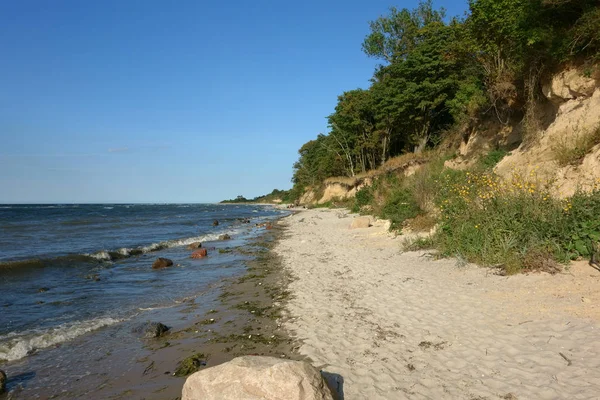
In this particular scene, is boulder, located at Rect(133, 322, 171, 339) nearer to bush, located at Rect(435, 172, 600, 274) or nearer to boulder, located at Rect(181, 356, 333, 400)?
boulder, located at Rect(181, 356, 333, 400)

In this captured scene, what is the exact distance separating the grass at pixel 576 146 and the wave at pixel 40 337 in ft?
39.7

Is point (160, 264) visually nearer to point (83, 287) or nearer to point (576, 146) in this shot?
point (83, 287)

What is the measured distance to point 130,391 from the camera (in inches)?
183

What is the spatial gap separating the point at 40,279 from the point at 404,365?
12.1 metres

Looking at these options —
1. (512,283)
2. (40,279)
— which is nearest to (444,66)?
(512,283)

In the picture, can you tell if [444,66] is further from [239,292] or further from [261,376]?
[261,376]

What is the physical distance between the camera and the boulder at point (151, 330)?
6.46 meters

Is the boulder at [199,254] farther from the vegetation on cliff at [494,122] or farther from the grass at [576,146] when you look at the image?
the grass at [576,146]

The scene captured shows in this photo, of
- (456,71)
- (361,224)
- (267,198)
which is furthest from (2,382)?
(267,198)

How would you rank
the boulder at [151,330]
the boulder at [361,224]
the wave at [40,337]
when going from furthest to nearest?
the boulder at [361,224] < the boulder at [151,330] < the wave at [40,337]

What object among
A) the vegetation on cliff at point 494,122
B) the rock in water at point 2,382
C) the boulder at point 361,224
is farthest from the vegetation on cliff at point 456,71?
the rock in water at point 2,382

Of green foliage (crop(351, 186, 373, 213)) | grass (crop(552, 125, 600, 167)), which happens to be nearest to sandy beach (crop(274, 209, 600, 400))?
grass (crop(552, 125, 600, 167))

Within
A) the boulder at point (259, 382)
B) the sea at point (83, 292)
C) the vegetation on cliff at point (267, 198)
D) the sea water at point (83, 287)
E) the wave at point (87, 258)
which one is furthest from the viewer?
the vegetation on cliff at point (267, 198)

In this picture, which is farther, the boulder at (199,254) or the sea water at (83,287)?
the boulder at (199,254)
